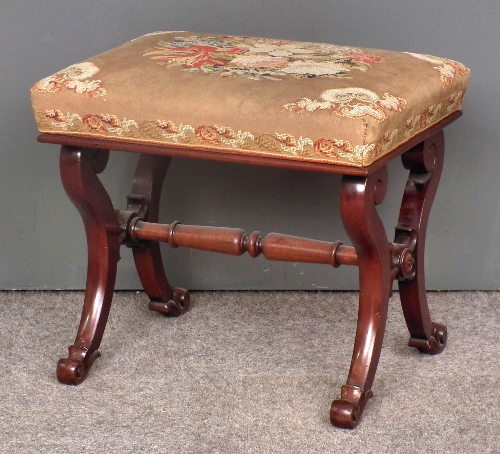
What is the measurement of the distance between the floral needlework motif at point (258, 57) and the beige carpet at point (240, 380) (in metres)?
0.49

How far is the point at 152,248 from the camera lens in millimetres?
1552

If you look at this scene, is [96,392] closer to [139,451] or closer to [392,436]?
[139,451]

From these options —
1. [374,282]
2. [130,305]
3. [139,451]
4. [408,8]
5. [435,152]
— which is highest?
[408,8]

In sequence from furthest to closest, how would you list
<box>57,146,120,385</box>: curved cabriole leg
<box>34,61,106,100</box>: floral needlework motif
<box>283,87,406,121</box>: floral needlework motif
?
<box>57,146,120,385</box>: curved cabriole leg → <box>34,61,106,100</box>: floral needlework motif → <box>283,87,406,121</box>: floral needlework motif

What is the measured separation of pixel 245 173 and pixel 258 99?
57cm

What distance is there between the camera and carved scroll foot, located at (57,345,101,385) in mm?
1374

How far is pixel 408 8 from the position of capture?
62.9 inches

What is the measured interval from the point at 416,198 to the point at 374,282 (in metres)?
0.19

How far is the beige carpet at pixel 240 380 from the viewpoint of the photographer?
4.04ft

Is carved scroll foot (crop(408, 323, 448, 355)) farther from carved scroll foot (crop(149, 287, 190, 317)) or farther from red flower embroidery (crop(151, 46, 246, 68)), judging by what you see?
red flower embroidery (crop(151, 46, 246, 68))

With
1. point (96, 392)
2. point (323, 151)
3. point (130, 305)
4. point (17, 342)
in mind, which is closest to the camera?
point (323, 151)

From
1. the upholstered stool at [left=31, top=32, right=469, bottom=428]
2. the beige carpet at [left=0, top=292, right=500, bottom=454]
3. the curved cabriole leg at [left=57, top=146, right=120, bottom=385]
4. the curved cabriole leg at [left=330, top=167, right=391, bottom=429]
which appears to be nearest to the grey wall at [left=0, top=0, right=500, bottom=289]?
the beige carpet at [left=0, top=292, right=500, bottom=454]

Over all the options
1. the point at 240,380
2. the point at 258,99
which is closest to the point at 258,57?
the point at 258,99

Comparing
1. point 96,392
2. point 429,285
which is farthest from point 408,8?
point 96,392
